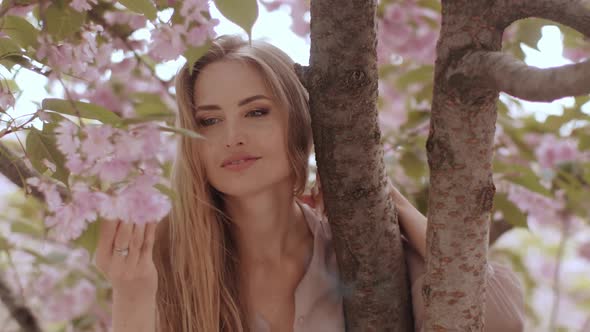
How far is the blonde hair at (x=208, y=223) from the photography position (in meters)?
1.30

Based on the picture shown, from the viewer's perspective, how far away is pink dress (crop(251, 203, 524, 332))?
1.17 m

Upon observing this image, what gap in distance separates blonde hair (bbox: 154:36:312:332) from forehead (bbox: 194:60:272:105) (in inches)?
0.7

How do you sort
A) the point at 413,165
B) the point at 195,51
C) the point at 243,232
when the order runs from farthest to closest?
the point at 413,165, the point at 243,232, the point at 195,51

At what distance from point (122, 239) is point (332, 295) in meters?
0.45

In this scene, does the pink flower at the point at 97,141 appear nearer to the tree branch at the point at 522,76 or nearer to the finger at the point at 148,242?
the finger at the point at 148,242

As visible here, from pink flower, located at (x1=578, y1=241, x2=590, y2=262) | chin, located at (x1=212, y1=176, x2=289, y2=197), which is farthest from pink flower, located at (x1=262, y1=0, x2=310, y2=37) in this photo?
pink flower, located at (x1=578, y1=241, x2=590, y2=262)

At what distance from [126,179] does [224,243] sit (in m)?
0.57

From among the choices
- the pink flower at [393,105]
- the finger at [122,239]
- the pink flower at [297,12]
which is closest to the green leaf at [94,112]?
the finger at [122,239]

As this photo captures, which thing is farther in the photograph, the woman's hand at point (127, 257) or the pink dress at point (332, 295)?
the pink dress at point (332, 295)

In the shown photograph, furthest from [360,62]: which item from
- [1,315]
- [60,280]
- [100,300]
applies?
[1,315]

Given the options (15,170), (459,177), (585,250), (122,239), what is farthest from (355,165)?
(585,250)

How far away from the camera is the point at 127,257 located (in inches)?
42.7

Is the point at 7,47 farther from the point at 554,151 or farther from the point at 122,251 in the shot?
the point at 554,151

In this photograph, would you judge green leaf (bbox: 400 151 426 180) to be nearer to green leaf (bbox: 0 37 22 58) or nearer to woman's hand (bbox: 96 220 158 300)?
woman's hand (bbox: 96 220 158 300)
